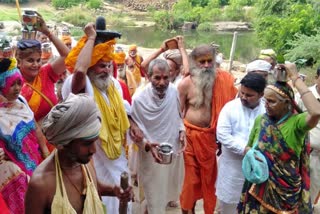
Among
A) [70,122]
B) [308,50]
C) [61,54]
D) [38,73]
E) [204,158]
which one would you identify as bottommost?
[308,50]

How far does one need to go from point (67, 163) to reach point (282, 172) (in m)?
1.77

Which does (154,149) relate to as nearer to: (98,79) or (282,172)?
(98,79)

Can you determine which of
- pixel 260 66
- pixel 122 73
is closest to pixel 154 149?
pixel 260 66

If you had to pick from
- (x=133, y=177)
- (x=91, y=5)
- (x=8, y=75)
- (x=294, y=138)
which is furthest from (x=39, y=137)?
(x=91, y=5)

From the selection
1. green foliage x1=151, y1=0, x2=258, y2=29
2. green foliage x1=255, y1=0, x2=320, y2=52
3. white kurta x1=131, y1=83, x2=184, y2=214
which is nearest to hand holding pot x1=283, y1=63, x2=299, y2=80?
white kurta x1=131, y1=83, x2=184, y2=214

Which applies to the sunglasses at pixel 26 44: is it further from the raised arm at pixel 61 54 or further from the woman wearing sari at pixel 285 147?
the woman wearing sari at pixel 285 147

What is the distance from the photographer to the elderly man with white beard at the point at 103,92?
3307 millimetres

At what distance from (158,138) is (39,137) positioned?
4.26ft

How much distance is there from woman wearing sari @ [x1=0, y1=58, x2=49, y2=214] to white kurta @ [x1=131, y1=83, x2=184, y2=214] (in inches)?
47.8

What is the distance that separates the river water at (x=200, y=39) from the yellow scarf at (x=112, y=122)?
668 inches

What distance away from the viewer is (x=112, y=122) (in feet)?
11.6

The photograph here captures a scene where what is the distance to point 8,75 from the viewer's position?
3.13 metres

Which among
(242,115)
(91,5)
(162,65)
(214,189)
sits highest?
(162,65)

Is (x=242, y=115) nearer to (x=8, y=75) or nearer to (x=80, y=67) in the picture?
(x=80, y=67)
